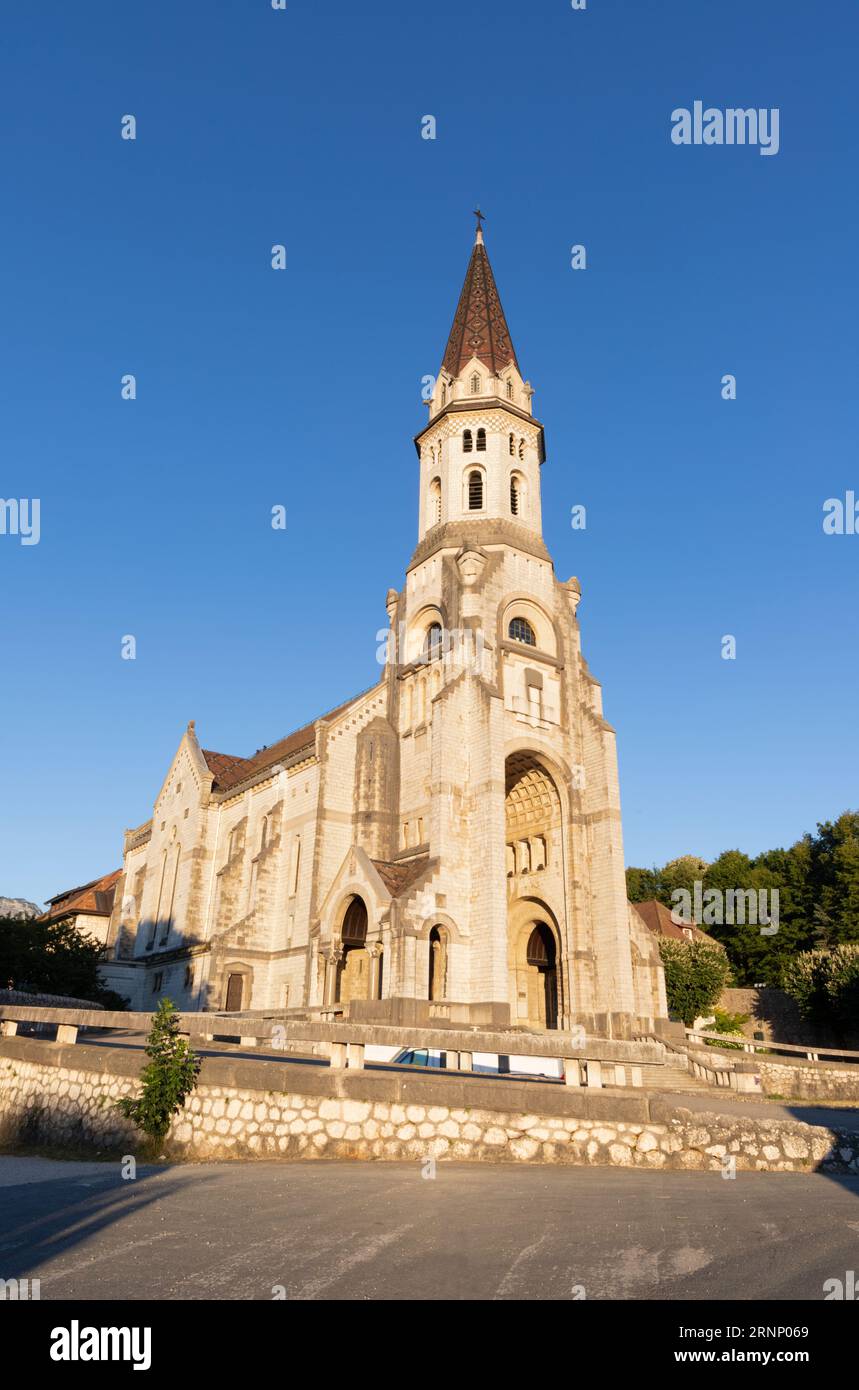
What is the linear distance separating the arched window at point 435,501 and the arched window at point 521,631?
24.0 feet

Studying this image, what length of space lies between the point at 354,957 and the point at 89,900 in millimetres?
32686

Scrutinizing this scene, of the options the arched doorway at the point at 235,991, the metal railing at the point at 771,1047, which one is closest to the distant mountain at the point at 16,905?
the arched doorway at the point at 235,991

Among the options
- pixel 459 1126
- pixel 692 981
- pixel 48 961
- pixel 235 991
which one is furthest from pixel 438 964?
pixel 459 1126

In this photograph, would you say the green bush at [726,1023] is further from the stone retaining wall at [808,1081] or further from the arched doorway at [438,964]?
the arched doorway at [438,964]

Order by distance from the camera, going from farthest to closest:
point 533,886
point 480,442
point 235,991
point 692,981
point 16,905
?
point 16,905 → point 692,981 → point 480,442 → point 533,886 → point 235,991

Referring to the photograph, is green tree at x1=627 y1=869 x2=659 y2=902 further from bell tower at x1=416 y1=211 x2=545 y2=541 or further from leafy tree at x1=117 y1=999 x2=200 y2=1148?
leafy tree at x1=117 y1=999 x2=200 y2=1148

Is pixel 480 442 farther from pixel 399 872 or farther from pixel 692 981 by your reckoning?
pixel 692 981

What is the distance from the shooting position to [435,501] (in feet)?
153

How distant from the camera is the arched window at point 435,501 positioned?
46.2 m

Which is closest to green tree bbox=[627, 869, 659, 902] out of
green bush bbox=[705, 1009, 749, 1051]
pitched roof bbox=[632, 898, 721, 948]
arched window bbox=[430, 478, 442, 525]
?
pitched roof bbox=[632, 898, 721, 948]

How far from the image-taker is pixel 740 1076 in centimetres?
2698

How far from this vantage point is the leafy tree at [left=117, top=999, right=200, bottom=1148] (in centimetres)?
1229

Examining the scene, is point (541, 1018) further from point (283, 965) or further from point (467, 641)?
point (467, 641)

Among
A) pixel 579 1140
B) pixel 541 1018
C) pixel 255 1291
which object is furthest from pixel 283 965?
pixel 255 1291
